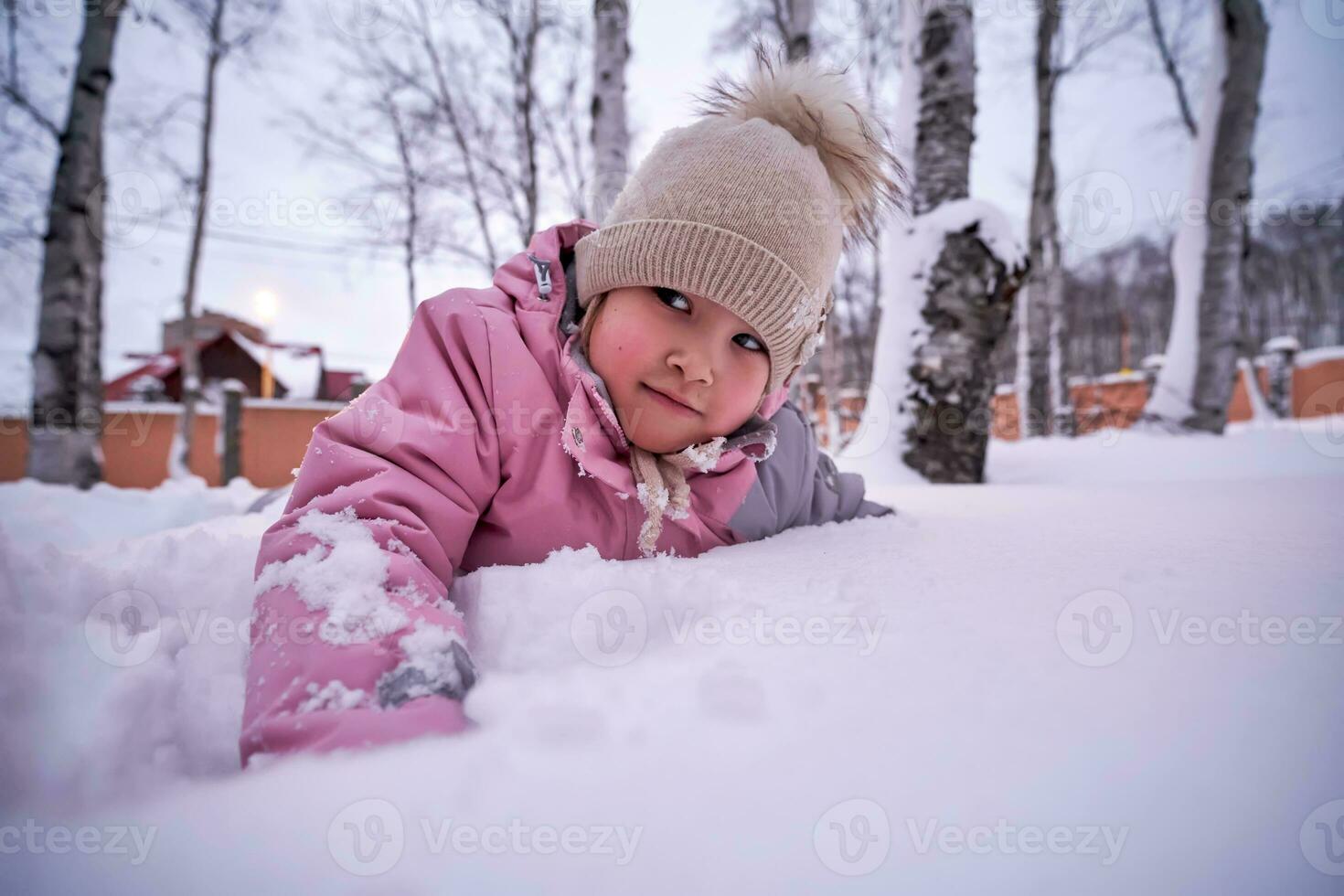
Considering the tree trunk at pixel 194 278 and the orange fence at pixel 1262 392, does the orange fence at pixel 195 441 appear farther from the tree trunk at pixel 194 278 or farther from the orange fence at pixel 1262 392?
the orange fence at pixel 1262 392

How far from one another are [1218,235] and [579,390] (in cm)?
674

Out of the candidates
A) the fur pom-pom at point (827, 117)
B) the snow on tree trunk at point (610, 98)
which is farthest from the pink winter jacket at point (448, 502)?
the snow on tree trunk at point (610, 98)

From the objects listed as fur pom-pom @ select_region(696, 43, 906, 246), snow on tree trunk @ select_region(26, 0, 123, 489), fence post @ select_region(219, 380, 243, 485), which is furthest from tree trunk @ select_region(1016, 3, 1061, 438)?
fence post @ select_region(219, 380, 243, 485)

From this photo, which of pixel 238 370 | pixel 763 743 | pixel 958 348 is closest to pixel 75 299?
pixel 958 348

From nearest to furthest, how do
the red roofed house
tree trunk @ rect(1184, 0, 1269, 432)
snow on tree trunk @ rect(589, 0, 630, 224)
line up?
snow on tree trunk @ rect(589, 0, 630, 224) < tree trunk @ rect(1184, 0, 1269, 432) < the red roofed house

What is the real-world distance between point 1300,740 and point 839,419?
32.2ft

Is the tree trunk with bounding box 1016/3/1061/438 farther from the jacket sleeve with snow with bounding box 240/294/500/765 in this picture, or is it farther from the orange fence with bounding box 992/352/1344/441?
the jacket sleeve with snow with bounding box 240/294/500/765

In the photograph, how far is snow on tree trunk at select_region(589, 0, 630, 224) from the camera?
15.5ft

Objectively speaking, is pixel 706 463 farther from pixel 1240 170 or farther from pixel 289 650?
pixel 1240 170

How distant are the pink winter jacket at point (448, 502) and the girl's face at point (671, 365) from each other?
0.05m

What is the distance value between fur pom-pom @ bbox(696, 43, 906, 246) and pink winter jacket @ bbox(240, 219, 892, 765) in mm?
607

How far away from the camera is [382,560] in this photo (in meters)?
0.83

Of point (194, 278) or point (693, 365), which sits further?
point (194, 278)

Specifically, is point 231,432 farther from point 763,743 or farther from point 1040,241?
point 1040,241
